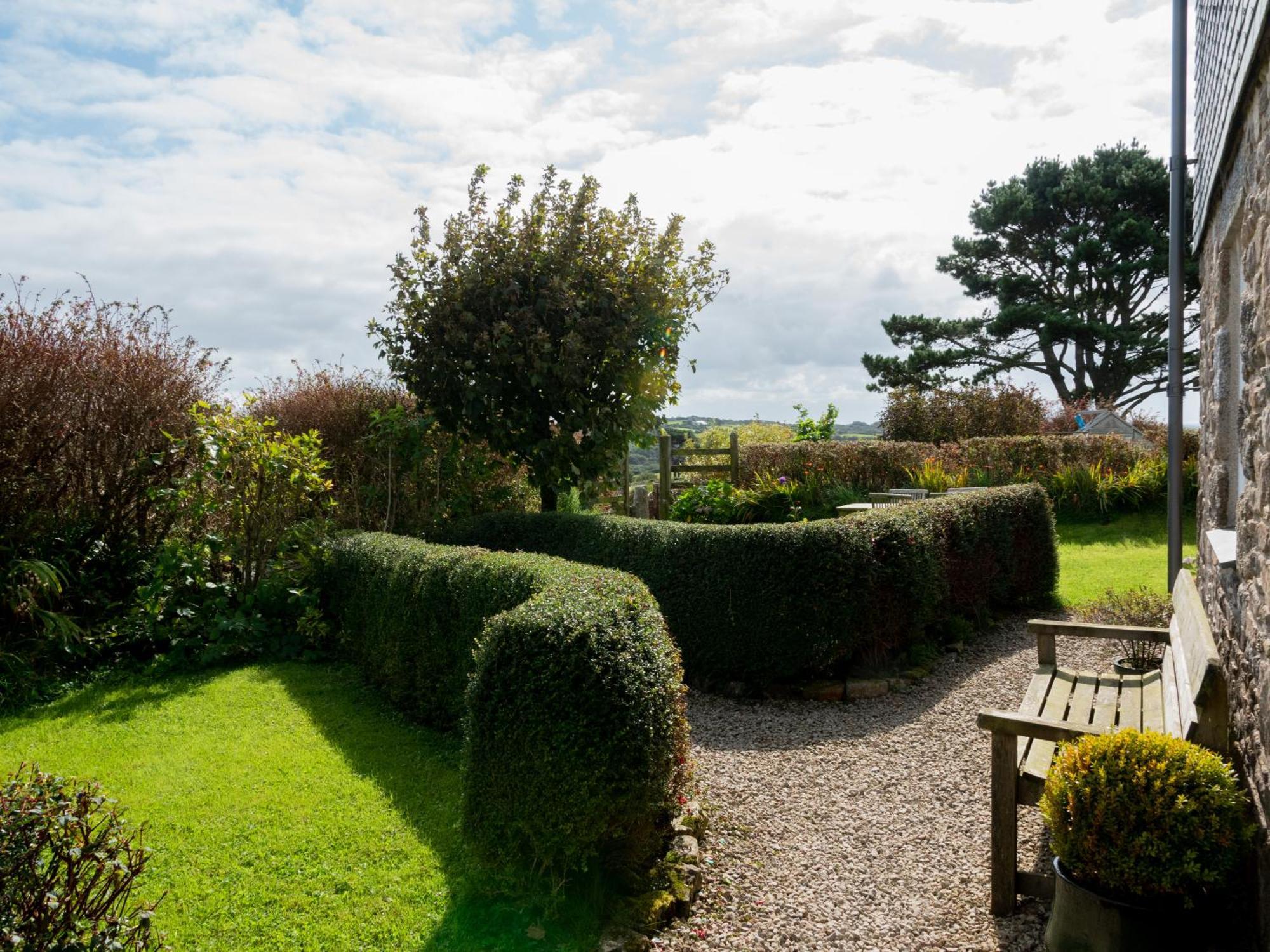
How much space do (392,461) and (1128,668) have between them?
25.3ft

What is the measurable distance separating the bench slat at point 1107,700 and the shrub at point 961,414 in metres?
14.8

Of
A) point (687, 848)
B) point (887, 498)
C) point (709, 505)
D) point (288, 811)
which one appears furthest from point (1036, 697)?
point (709, 505)

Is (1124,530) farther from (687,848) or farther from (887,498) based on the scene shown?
(687,848)

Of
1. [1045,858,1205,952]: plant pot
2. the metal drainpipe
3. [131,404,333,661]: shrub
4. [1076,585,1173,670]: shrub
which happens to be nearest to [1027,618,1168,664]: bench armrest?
[1076,585,1173,670]: shrub

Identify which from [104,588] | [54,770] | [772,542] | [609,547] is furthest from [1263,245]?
[104,588]

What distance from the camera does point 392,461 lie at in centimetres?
1022

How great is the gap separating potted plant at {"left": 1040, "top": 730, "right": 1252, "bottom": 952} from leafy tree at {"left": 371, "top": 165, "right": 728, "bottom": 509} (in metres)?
7.37

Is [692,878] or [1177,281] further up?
[1177,281]

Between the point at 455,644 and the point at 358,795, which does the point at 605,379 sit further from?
the point at 358,795

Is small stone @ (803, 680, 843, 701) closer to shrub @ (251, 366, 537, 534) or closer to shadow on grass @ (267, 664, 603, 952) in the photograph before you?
shadow on grass @ (267, 664, 603, 952)

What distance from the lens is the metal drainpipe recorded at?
6.99 meters

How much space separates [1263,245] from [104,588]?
8.91 meters

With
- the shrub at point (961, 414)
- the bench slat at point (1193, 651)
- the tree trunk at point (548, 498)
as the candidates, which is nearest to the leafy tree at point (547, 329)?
the tree trunk at point (548, 498)

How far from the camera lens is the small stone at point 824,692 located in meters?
6.52
